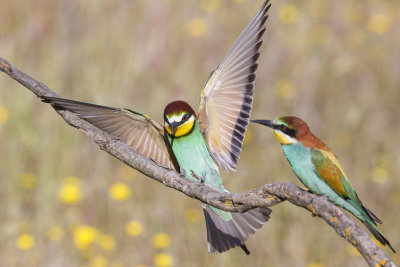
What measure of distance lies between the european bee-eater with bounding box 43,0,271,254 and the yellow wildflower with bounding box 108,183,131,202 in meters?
1.08

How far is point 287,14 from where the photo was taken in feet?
16.3

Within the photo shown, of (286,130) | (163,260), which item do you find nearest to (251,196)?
(286,130)

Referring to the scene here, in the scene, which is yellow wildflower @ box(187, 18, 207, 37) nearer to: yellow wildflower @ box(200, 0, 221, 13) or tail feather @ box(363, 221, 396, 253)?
yellow wildflower @ box(200, 0, 221, 13)

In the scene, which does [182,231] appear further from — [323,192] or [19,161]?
[323,192]

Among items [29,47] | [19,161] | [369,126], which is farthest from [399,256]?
[29,47]

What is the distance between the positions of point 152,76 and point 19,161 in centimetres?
122

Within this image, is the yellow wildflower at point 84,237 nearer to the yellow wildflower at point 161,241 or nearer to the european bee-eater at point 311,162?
the yellow wildflower at point 161,241

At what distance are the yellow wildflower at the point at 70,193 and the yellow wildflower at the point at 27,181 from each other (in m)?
0.19

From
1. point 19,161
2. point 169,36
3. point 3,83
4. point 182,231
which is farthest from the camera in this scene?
point 169,36

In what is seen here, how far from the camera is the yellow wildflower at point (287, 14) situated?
4970mm

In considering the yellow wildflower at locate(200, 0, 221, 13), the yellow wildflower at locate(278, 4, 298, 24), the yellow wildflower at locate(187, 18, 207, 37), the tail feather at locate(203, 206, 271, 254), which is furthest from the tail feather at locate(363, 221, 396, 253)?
the yellow wildflower at locate(200, 0, 221, 13)

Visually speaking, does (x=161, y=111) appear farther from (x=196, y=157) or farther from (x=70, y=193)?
(x=196, y=157)

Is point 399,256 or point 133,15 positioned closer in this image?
point 399,256

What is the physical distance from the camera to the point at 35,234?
2.95 meters
